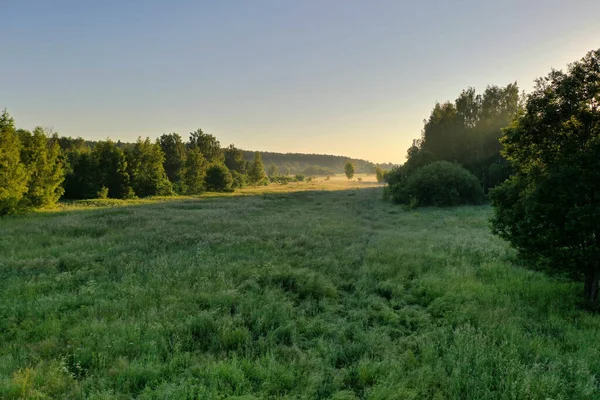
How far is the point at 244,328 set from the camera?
765 centimetres

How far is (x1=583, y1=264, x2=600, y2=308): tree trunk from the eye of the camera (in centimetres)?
945

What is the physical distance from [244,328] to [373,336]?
3.15m

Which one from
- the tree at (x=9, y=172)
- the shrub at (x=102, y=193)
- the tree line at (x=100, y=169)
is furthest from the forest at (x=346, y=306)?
the shrub at (x=102, y=193)

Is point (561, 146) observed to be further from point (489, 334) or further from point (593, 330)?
point (489, 334)

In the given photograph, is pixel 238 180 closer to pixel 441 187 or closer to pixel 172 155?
pixel 172 155

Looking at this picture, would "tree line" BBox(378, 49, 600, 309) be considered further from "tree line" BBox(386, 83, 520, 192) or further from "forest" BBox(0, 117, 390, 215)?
"tree line" BBox(386, 83, 520, 192)

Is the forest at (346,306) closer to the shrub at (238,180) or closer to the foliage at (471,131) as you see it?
the foliage at (471,131)

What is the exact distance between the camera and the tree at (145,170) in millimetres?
64875

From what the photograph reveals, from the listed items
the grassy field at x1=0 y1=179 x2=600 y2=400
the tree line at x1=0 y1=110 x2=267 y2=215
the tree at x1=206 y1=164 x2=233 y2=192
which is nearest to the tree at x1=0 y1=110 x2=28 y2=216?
the tree line at x1=0 y1=110 x2=267 y2=215

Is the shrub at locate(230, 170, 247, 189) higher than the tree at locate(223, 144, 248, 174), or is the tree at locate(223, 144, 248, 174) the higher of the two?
the tree at locate(223, 144, 248, 174)

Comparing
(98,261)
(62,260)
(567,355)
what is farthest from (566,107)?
(62,260)

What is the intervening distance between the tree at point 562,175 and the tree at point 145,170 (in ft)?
223

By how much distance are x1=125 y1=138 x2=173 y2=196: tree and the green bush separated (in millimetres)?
50093

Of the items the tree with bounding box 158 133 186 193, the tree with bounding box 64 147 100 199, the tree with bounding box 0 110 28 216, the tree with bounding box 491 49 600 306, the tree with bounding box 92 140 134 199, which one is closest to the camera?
the tree with bounding box 491 49 600 306
